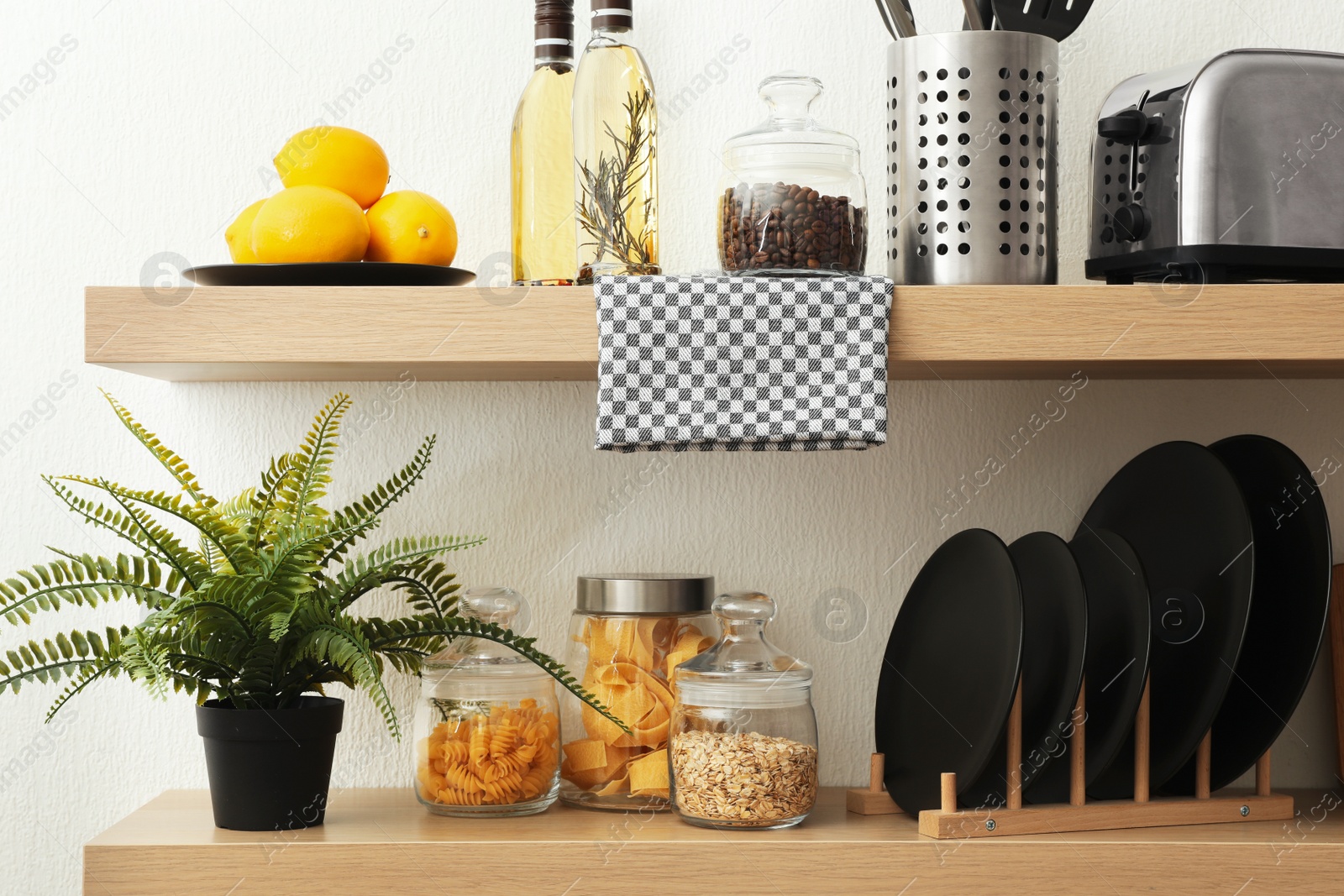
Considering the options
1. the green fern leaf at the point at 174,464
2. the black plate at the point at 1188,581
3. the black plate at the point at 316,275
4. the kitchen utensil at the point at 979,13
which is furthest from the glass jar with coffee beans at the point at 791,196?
the green fern leaf at the point at 174,464

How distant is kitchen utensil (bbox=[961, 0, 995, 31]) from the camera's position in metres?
0.95

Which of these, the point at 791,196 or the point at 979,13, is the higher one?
the point at 979,13

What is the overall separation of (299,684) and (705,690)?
32 centimetres

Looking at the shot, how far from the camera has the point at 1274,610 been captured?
3.22 feet

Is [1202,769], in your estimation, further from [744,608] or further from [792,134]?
[792,134]

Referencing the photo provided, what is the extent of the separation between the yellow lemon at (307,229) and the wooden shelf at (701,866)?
446 mm

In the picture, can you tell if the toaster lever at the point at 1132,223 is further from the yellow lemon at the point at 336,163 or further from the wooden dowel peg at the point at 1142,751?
the yellow lemon at the point at 336,163

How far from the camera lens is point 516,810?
974 mm

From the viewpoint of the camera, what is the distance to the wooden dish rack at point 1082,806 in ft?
2.96

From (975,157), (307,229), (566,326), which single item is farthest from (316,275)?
(975,157)

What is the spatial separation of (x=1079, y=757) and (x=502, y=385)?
0.60m

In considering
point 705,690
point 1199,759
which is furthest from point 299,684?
point 1199,759

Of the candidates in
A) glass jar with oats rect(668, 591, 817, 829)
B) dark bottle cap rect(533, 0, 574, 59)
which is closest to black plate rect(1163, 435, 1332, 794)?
glass jar with oats rect(668, 591, 817, 829)

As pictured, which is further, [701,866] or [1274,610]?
[1274,610]
